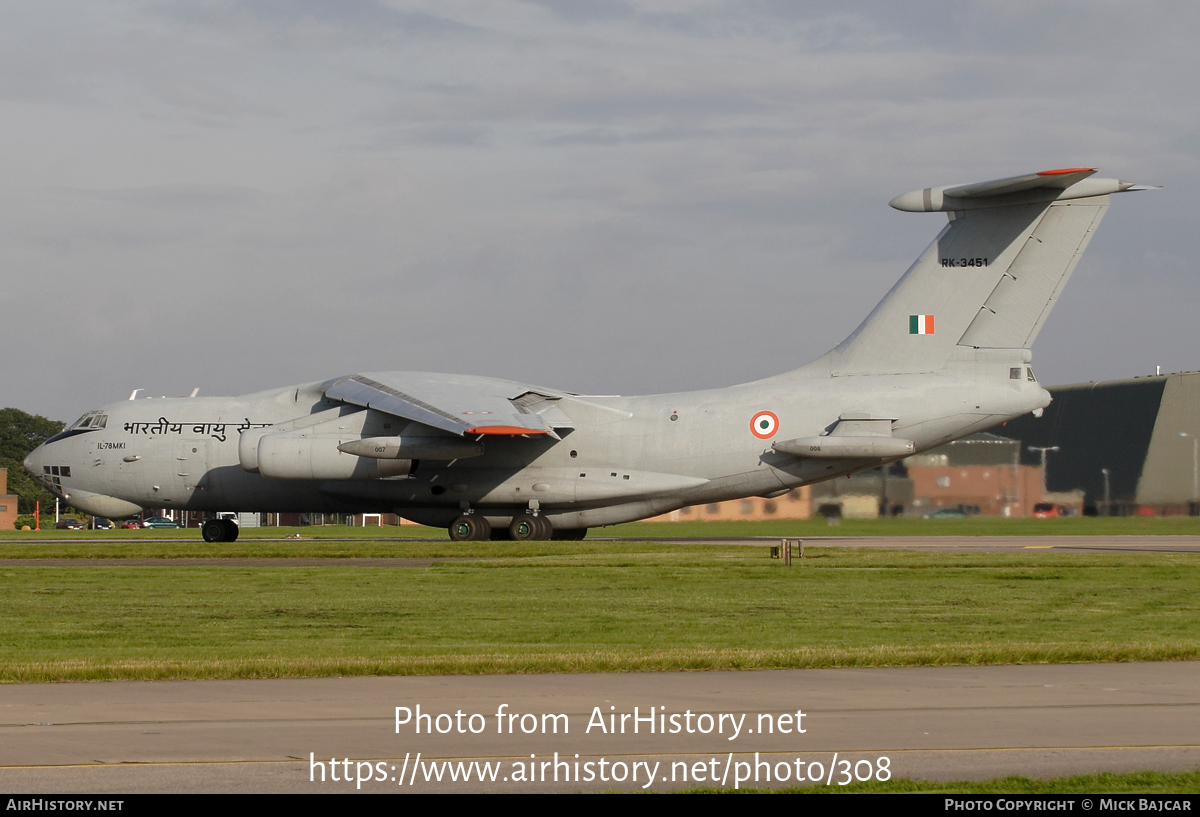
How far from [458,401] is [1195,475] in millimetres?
20957

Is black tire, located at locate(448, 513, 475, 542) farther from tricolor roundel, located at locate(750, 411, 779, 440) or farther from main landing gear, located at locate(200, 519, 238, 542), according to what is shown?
tricolor roundel, located at locate(750, 411, 779, 440)

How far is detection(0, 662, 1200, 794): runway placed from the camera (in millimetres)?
6812

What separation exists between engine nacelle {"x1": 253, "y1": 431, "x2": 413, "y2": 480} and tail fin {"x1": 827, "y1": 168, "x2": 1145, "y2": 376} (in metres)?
11.6

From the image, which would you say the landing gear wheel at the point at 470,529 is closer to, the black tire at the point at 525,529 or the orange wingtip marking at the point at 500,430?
the black tire at the point at 525,529

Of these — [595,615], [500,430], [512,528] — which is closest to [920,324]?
[500,430]

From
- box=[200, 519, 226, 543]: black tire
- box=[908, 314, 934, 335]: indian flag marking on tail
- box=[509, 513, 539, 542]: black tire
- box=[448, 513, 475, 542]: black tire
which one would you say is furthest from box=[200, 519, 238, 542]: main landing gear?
box=[908, 314, 934, 335]: indian flag marking on tail

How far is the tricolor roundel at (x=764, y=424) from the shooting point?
30266 millimetres

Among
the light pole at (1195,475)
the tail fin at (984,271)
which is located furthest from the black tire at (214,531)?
the light pole at (1195,475)

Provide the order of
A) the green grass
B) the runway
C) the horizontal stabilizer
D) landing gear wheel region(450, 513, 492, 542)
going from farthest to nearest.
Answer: landing gear wheel region(450, 513, 492, 542), the horizontal stabilizer, the green grass, the runway

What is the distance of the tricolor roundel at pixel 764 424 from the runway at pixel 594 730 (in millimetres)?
19596

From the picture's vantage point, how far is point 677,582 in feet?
65.4

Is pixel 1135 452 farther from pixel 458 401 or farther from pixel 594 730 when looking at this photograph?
pixel 594 730

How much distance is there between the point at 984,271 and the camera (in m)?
29.1
